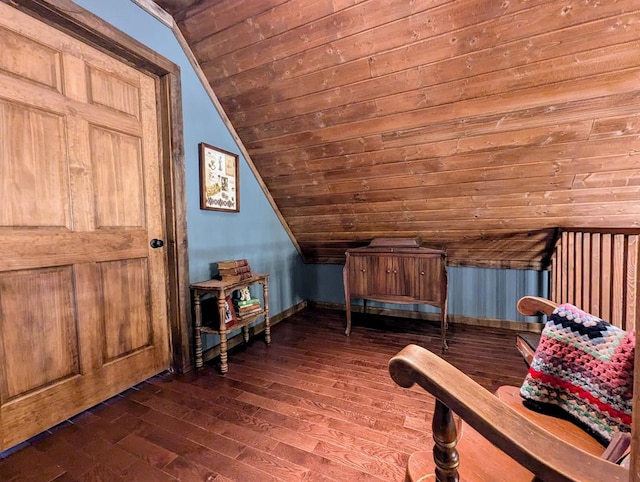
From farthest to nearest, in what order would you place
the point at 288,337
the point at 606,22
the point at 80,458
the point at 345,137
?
1. the point at 288,337
2. the point at 345,137
3. the point at 606,22
4. the point at 80,458

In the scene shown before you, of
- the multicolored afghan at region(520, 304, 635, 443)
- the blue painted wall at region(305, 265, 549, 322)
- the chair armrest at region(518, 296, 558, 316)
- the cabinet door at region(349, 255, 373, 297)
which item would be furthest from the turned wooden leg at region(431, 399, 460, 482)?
the blue painted wall at region(305, 265, 549, 322)

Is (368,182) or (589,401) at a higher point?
(368,182)

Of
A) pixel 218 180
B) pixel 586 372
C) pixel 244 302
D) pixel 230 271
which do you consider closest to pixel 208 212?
pixel 218 180

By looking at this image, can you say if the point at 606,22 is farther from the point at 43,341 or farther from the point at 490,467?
the point at 43,341

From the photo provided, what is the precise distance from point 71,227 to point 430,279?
2551 mm

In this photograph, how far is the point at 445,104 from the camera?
190 cm

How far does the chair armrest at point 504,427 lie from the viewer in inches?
17.9

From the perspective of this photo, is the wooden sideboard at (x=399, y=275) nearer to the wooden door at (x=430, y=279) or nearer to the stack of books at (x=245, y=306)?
the wooden door at (x=430, y=279)

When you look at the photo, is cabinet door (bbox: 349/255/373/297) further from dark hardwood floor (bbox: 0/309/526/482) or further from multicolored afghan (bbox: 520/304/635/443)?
multicolored afghan (bbox: 520/304/635/443)

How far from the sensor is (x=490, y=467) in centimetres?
75

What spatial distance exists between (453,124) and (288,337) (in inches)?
88.3

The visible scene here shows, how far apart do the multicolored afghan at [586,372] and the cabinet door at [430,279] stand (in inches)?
63.7

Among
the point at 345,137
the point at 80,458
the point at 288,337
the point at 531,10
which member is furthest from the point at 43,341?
the point at 531,10

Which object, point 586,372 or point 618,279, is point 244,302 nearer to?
point 586,372
